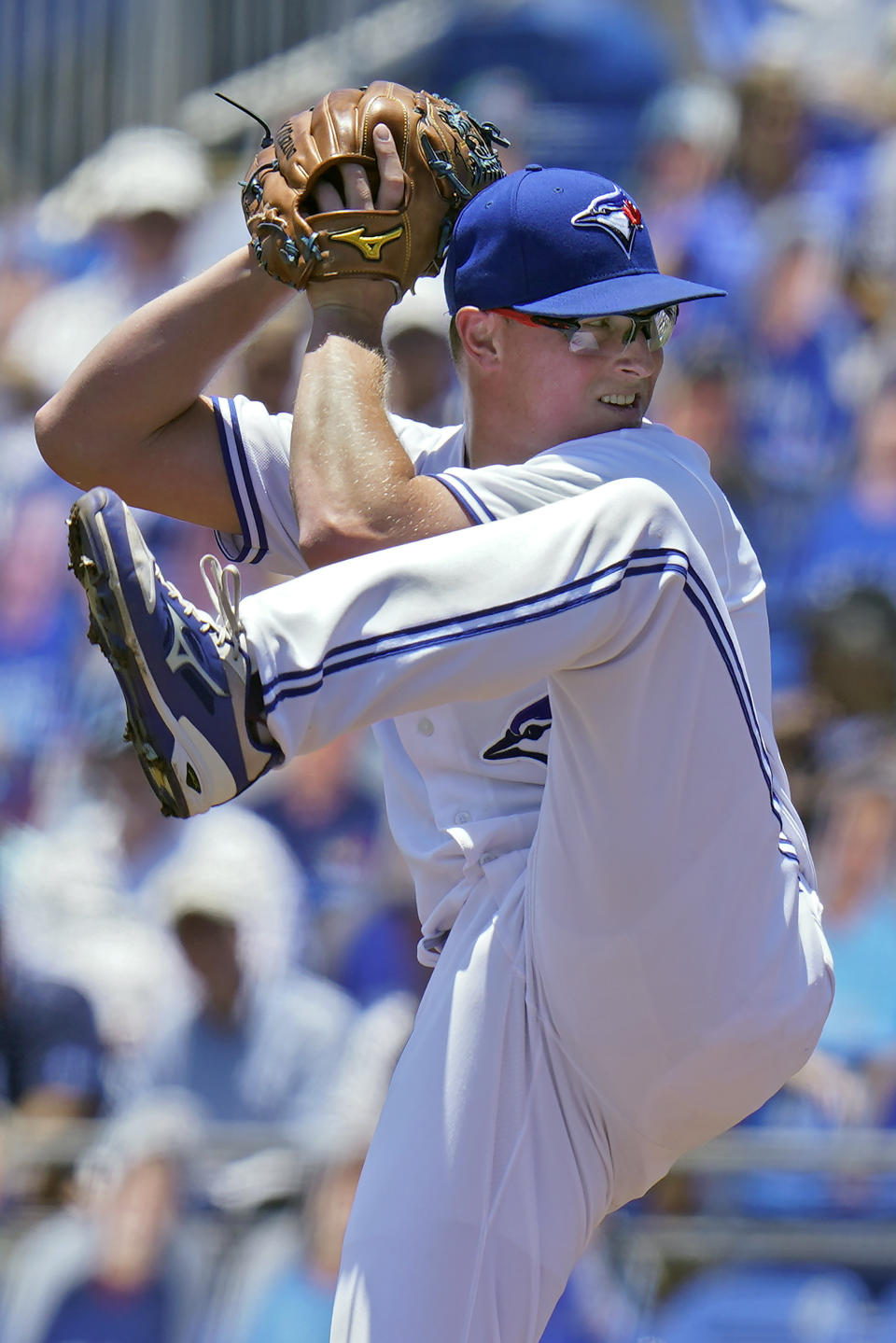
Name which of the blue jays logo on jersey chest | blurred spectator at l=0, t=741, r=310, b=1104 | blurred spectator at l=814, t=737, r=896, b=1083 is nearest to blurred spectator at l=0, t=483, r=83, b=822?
blurred spectator at l=0, t=741, r=310, b=1104

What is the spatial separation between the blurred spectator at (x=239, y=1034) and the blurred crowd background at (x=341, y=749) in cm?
1

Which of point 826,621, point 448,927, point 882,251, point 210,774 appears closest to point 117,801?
point 826,621

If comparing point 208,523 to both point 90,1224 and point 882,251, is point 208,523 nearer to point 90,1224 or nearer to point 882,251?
point 90,1224

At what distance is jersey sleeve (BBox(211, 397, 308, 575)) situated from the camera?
2.69 meters

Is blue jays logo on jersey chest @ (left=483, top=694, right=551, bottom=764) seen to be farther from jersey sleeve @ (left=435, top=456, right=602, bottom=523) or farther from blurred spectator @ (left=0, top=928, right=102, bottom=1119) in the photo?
blurred spectator @ (left=0, top=928, right=102, bottom=1119)

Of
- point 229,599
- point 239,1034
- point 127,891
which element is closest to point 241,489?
point 229,599

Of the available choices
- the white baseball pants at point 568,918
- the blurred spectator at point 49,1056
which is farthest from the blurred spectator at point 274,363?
the white baseball pants at point 568,918

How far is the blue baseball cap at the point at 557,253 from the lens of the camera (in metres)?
2.35

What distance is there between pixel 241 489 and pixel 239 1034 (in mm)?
2620

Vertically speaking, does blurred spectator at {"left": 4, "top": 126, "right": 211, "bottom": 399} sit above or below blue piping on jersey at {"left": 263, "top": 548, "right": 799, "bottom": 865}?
below

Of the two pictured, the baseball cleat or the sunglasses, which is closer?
the baseball cleat

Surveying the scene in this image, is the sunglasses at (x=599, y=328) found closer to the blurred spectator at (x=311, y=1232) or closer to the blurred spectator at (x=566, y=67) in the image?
the blurred spectator at (x=311, y=1232)

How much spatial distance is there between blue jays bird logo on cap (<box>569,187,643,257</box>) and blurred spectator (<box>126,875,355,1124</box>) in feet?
9.72

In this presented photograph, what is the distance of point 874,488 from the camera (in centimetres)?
559
